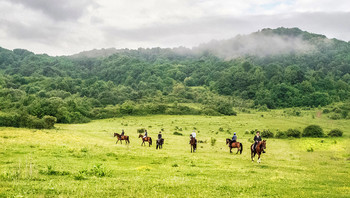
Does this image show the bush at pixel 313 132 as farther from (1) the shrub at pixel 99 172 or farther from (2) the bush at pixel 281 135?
(1) the shrub at pixel 99 172

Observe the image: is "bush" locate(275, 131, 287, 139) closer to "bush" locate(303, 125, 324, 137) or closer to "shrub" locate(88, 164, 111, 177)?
"bush" locate(303, 125, 324, 137)

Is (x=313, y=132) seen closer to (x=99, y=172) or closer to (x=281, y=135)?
(x=281, y=135)

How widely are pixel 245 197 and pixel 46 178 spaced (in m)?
9.43

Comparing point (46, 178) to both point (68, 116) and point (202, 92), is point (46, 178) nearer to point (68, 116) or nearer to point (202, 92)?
point (68, 116)

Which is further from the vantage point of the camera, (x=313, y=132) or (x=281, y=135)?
(x=313, y=132)

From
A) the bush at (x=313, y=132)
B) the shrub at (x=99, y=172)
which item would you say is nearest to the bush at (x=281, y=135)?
the bush at (x=313, y=132)

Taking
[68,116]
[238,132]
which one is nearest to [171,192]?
[238,132]

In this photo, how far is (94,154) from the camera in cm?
2577

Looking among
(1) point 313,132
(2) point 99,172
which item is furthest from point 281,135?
(2) point 99,172

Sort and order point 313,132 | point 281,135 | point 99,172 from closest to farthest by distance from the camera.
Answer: point 99,172 < point 281,135 < point 313,132

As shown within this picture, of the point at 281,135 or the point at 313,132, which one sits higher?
the point at 313,132

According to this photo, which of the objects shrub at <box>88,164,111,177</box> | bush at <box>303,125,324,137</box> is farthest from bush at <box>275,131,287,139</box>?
shrub at <box>88,164,111,177</box>

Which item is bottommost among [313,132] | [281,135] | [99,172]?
[281,135]

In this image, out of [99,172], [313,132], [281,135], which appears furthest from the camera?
[313,132]
